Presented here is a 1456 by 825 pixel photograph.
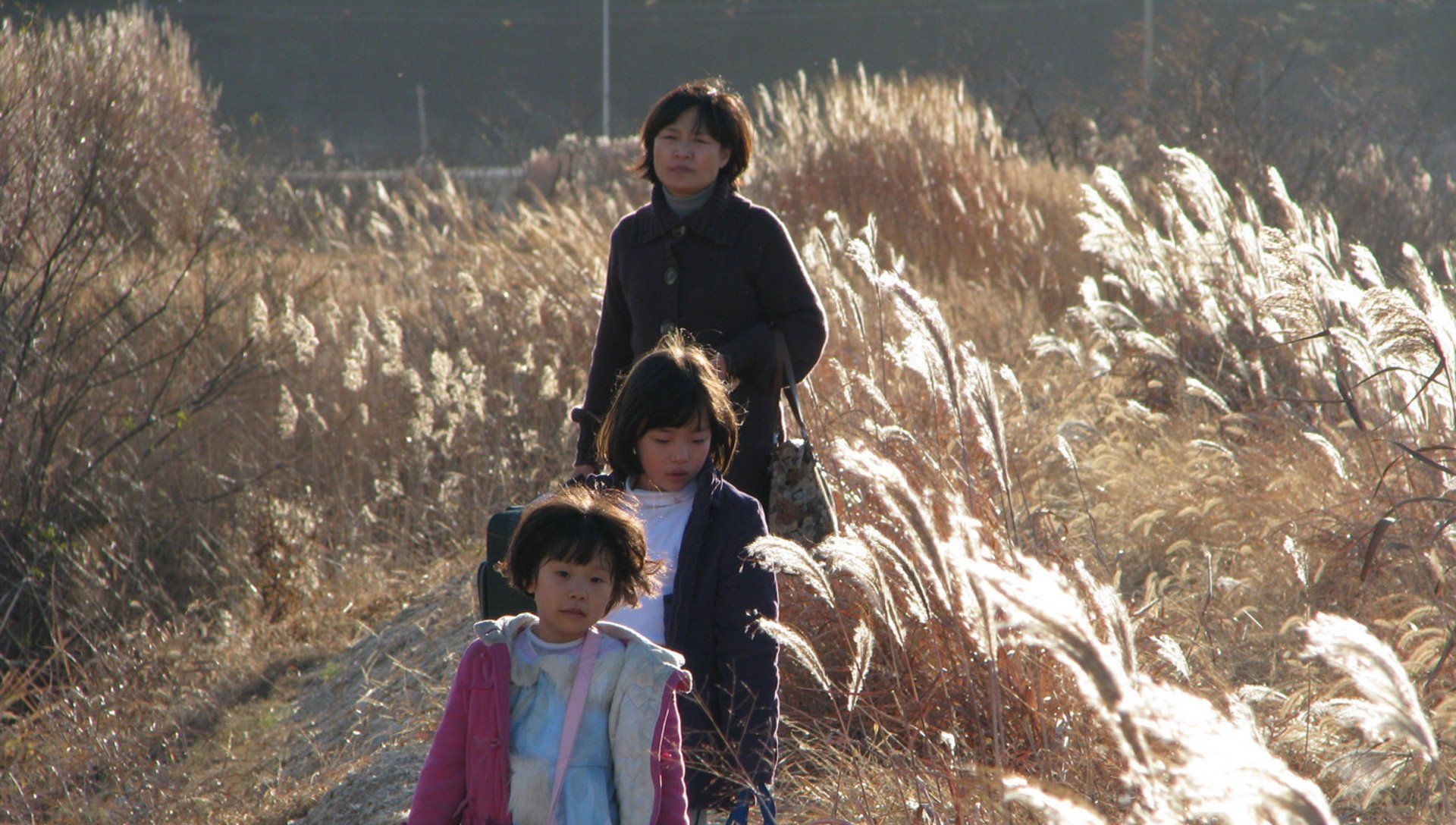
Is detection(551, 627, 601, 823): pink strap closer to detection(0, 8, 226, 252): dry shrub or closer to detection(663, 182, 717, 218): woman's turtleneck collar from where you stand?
detection(663, 182, 717, 218): woman's turtleneck collar

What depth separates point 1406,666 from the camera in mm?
3549

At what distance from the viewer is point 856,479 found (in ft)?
13.7

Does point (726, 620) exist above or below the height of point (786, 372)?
below

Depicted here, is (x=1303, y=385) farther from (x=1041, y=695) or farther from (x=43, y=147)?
(x=43, y=147)

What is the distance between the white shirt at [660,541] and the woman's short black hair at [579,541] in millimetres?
319

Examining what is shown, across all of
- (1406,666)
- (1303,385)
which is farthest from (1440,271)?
(1406,666)

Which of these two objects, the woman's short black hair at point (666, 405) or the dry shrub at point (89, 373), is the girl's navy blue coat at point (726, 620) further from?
the dry shrub at point (89, 373)

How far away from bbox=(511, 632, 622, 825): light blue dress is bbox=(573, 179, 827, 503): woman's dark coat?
1174mm

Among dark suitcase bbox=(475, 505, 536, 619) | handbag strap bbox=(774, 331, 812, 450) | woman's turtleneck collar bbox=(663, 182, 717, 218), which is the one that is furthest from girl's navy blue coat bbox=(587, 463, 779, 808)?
woman's turtleneck collar bbox=(663, 182, 717, 218)

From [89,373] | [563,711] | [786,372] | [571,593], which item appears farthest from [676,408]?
[89,373]

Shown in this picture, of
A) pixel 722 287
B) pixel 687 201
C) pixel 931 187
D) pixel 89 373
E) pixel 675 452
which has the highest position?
pixel 687 201

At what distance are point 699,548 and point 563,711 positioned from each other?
1.62 ft

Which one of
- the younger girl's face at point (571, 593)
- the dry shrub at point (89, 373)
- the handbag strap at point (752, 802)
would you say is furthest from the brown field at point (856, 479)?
the younger girl's face at point (571, 593)

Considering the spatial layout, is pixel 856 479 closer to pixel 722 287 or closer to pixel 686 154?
pixel 722 287
